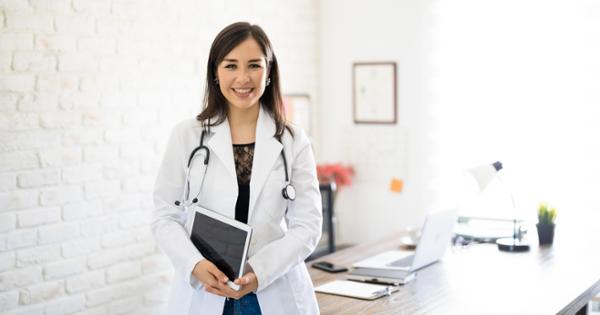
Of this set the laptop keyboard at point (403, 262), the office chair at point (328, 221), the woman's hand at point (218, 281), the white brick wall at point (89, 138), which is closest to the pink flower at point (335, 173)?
the office chair at point (328, 221)

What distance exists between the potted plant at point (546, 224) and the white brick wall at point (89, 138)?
1.72 meters

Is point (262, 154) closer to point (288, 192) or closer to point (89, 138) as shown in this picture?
point (288, 192)

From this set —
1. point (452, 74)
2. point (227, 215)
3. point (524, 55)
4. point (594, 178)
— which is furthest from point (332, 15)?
point (227, 215)

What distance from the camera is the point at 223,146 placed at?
2.09 m

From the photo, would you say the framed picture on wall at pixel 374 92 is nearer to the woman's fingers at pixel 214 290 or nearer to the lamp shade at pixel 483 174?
the lamp shade at pixel 483 174

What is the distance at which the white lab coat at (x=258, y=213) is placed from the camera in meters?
2.03

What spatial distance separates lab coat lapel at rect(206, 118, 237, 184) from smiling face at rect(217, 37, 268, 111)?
0.09 metres

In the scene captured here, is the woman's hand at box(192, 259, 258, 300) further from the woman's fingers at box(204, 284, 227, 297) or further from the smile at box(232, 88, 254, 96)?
the smile at box(232, 88, 254, 96)

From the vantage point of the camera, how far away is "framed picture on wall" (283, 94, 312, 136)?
4.43 metres

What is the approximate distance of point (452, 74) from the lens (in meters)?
4.28

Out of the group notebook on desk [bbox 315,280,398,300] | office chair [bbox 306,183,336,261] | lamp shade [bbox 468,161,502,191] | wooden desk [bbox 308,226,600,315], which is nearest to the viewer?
wooden desk [bbox 308,226,600,315]

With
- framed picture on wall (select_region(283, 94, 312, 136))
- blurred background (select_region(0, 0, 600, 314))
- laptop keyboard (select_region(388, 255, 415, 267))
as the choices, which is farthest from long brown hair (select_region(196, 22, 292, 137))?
framed picture on wall (select_region(283, 94, 312, 136))

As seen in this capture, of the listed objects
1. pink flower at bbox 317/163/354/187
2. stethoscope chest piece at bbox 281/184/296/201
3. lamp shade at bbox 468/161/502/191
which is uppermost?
stethoscope chest piece at bbox 281/184/296/201

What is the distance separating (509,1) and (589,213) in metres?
1.18
